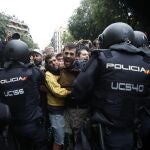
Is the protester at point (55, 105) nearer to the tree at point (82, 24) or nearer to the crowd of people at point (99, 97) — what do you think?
the crowd of people at point (99, 97)

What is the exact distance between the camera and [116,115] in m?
4.44

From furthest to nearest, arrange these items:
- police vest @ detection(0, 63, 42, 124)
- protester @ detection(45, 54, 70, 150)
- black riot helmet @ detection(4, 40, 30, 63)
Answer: protester @ detection(45, 54, 70, 150), black riot helmet @ detection(4, 40, 30, 63), police vest @ detection(0, 63, 42, 124)

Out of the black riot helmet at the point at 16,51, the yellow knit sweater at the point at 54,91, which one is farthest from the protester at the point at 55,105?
the black riot helmet at the point at 16,51

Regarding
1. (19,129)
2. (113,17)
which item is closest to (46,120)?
(19,129)

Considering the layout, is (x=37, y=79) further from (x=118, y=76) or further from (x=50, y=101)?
(x=118, y=76)

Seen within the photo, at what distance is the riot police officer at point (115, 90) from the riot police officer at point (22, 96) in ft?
4.14

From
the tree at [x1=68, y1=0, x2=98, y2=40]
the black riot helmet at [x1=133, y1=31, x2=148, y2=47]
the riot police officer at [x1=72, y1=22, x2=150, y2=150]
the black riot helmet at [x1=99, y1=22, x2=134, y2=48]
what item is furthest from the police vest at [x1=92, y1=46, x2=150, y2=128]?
the tree at [x1=68, y1=0, x2=98, y2=40]

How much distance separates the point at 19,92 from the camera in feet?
18.4

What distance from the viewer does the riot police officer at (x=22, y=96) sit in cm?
561

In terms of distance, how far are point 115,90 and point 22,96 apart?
1.60 m

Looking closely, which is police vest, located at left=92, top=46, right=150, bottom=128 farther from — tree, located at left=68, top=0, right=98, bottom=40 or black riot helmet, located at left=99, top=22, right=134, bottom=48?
tree, located at left=68, top=0, right=98, bottom=40

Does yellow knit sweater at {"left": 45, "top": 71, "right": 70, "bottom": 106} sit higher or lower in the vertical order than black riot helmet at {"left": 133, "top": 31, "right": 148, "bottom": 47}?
lower

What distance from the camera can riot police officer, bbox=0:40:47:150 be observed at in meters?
5.61

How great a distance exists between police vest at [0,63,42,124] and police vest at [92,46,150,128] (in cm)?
139
